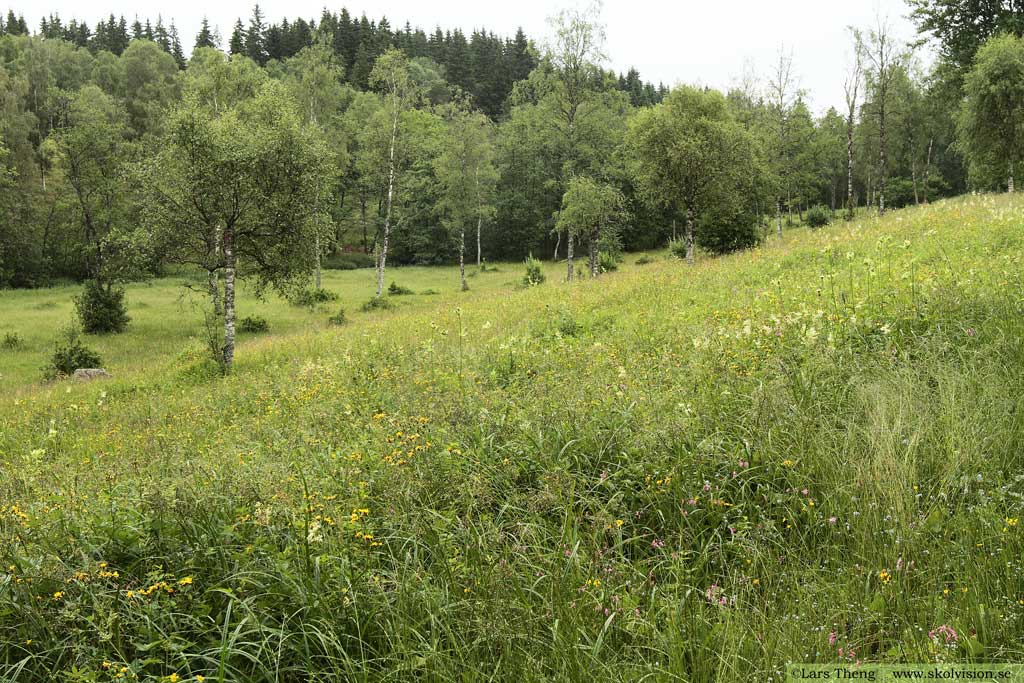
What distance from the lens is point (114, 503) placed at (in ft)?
12.1

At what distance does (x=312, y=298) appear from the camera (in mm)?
34188

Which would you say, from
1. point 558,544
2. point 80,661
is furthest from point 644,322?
point 80,661

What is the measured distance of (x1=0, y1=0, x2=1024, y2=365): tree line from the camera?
66.2 ft

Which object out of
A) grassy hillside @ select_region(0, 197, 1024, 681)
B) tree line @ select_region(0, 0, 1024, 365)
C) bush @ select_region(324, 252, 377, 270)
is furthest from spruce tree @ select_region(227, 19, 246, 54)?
grassy hillside @ select_region(0, 197, 1024, 681)

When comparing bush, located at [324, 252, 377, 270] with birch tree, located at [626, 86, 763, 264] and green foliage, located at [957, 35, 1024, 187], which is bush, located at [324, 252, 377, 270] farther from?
green foliage, located at [957, 35, 1024, 187]

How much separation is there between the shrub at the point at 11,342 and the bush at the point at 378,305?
47.9 ft

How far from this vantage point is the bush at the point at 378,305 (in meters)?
31.6

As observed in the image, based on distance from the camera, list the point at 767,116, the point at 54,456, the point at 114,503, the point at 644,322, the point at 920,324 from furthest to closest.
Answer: the point at 767,116
the point at 644,322
the point at 54,456
the point at 920,324
the point at 114,503

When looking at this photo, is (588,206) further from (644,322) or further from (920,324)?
(920,324)

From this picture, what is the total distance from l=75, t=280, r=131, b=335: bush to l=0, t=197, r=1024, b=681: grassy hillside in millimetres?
25228

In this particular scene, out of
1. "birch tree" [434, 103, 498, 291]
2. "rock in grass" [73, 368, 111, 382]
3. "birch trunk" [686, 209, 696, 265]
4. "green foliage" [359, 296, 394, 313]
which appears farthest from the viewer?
"birch tree" [434, 103, 498, 291]

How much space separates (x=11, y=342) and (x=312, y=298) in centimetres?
1370

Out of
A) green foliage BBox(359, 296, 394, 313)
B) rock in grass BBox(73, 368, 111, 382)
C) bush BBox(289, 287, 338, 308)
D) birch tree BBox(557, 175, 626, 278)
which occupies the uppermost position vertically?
birch tree BBox(557, 175, 626, 278)

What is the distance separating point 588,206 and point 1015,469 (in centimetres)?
2865
